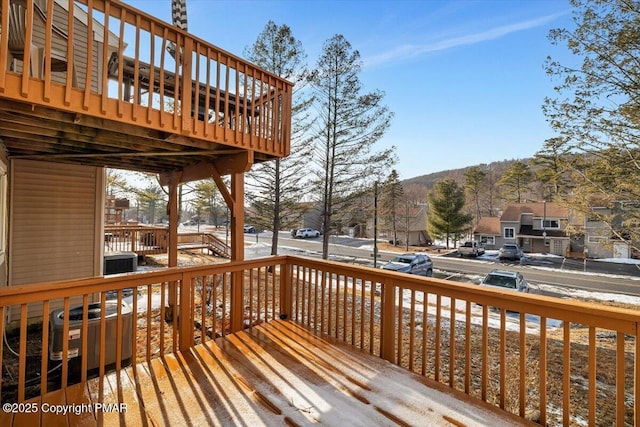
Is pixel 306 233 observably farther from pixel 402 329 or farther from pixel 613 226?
pixel 402 329

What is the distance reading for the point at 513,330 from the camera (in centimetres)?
725

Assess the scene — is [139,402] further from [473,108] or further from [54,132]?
[473,108]

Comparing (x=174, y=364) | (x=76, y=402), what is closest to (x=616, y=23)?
(x=174, y=364)

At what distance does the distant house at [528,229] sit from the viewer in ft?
83.7

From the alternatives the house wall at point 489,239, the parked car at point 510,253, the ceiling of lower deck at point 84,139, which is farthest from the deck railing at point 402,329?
the house wall at point 489,239

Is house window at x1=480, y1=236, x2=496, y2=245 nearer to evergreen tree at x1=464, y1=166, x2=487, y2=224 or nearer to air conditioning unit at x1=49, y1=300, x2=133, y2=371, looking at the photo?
evergreen tree at x1=464, y1=166, x2=487, y2=224

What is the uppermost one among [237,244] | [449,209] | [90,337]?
[449,209]

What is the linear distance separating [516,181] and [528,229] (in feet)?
22.0

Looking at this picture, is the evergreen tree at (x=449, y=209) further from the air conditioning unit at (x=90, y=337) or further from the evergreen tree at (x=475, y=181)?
the air conditioning unit at (x=90, y=337)

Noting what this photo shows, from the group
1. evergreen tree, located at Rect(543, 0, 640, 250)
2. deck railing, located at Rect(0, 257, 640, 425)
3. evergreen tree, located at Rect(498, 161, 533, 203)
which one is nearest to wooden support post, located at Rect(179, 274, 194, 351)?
deck railing, located at Rect(0, 257, 640, 425)

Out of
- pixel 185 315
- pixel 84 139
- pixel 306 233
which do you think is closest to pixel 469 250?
pixel 306 233

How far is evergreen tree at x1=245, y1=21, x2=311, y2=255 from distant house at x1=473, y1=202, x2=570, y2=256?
76.0 feet

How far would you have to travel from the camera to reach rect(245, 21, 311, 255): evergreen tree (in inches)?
430

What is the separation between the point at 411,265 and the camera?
44.8 ft
